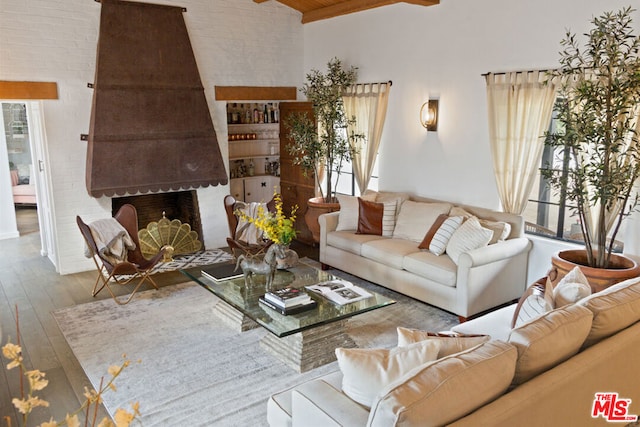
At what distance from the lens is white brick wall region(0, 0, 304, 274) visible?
584 cm

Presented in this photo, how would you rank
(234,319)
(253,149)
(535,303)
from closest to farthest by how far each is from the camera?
1. (535,303)
2. (234,319)
3. (253,149)

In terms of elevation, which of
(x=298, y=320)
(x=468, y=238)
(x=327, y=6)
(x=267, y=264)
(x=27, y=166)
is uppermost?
(x=327, y=6)

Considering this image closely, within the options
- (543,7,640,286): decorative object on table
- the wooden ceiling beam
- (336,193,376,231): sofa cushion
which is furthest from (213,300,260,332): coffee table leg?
the wooden ceiling beam

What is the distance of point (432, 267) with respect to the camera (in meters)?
5.03

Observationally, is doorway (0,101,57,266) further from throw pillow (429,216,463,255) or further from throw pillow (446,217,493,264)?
throw pillow (446,217,493,264)

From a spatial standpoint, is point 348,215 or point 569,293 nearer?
point 569,293

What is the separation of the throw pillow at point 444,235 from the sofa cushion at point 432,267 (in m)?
0.07

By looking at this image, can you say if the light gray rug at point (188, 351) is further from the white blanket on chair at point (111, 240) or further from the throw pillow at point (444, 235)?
the throw pillow at point (444, 235)

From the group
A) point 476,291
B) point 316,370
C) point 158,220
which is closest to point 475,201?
point 476,291

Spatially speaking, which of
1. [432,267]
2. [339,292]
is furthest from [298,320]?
[432,267]

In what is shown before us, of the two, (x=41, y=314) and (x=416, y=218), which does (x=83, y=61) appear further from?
(x=416, y=218)

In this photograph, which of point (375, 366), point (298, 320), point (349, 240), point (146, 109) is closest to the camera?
point (375, 366)

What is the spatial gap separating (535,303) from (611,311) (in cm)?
46

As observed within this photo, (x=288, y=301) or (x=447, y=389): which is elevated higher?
(x=447, y=389)
